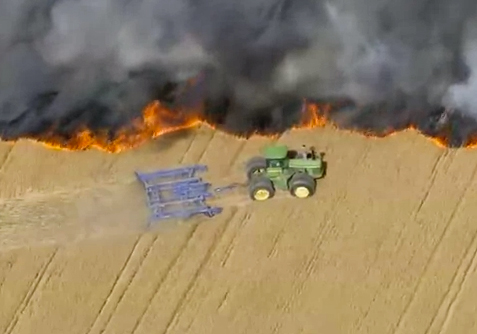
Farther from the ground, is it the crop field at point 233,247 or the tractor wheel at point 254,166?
the tractor wheel at point 254,166

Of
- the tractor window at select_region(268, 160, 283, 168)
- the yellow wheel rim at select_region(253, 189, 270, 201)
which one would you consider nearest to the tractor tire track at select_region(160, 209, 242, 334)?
the yellow wheel rim at select_region(253, 189, 270, 201)

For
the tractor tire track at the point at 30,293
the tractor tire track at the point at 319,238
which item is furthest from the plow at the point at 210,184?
the tractor tire track at the point at 30,293

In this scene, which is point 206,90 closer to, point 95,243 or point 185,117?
point 185,117

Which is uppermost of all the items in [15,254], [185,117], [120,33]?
[120,33]

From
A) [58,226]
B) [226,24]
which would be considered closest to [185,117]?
[226,24]

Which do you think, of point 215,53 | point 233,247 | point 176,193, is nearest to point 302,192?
point 233,247

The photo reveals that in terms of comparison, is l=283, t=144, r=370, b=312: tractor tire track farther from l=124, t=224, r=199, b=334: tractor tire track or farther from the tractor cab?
l=124, t=224, r=199, b=334: tractor tire track

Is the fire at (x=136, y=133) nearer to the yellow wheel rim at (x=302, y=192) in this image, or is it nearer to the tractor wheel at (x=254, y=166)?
the tractor wheel at (x=254, y=166)
